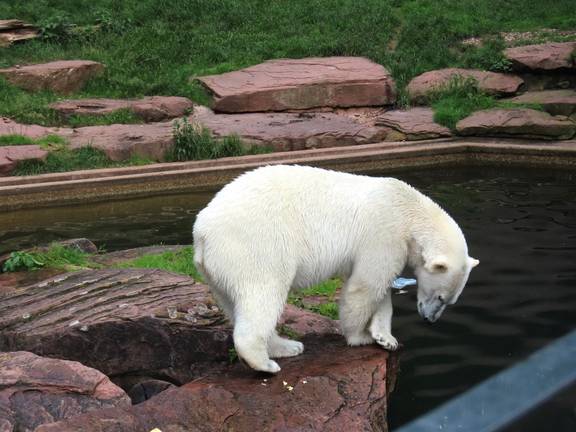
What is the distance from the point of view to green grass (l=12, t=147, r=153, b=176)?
1002 cm

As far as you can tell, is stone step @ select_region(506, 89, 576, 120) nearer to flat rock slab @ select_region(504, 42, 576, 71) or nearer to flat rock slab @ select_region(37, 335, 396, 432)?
flat rock slab @ select_region(504, 42, 576, 71)

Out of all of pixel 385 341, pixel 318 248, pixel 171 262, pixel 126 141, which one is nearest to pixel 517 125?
pixel 126 141

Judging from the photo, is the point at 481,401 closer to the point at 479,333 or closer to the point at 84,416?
the point at 84,416

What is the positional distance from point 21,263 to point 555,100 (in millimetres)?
8358

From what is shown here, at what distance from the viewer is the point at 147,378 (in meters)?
4.51

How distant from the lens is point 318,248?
4.20 meters

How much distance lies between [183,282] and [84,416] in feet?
6.31

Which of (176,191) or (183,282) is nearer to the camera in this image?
(183,282)

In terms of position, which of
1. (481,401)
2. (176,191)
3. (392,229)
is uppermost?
(481,401)

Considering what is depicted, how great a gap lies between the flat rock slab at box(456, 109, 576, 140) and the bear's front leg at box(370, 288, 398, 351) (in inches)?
283

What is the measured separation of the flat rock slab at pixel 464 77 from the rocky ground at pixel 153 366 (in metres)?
8.08

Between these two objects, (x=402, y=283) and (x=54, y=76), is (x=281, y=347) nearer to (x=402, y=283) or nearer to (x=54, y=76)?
(x=402, y=283)

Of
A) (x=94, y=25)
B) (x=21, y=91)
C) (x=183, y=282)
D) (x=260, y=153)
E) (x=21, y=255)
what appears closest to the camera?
(x=183, y=282)

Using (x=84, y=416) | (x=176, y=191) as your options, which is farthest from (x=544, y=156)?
(x=84, y=416)
